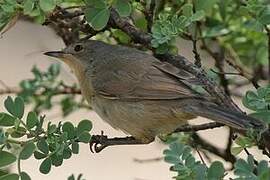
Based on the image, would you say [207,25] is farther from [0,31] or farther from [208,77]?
[0,31]

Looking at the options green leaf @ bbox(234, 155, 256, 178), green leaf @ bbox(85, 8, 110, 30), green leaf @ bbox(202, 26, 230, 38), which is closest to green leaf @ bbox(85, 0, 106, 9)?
green leaf @ bbox(85, 8, 110, 30)

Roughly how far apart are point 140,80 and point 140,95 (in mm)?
85

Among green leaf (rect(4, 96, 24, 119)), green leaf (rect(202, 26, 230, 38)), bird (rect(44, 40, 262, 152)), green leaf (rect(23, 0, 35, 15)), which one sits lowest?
bird (rect(44, 40, 262, 152))

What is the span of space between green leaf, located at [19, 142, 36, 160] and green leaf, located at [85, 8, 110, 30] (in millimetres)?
473

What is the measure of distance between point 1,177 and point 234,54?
6.38 feet

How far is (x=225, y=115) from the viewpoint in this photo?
280 cm

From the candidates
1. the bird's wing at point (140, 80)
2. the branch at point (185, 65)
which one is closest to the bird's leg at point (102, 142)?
the bird's wing at point (140, 80)

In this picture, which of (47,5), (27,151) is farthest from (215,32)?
(27,151)

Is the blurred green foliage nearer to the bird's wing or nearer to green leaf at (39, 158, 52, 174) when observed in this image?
green leaf at (39, 158, 52, 174)

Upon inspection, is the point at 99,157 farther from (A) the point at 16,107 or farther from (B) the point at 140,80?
Answer: (A) the point at 16,107

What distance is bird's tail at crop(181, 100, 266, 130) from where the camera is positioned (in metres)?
2.59

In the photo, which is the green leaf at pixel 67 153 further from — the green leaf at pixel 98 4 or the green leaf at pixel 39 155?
the green leaf at pixel 98 4

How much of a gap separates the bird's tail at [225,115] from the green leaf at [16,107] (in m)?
0.74

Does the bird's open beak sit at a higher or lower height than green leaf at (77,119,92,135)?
lower
